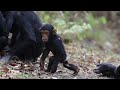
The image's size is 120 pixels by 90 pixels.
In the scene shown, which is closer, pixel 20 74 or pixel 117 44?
pixel 20 74

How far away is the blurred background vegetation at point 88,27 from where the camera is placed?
11188 mm

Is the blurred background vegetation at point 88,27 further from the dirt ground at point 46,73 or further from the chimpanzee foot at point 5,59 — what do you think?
the chimpanzee foot at point 5,59

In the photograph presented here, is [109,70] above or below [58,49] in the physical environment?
below

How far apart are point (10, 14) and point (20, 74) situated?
1721mm

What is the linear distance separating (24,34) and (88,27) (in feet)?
10.5

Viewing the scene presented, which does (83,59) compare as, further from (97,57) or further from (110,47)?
(110,47)

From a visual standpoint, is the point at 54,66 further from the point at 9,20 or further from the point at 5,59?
the point at 9,20

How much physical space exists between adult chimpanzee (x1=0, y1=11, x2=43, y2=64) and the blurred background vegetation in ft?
9.20

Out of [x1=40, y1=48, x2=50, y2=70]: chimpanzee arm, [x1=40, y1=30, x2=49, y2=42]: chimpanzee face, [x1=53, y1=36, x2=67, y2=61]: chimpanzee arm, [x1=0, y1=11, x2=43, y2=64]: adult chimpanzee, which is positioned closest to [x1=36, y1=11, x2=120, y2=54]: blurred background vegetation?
[x1=0, y1=11, x2=43, y2=64]: adult chimpanzee

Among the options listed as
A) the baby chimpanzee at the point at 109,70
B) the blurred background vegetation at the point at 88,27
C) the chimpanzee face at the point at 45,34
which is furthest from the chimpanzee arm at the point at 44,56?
the blurred background vegetation at the point at 88,27

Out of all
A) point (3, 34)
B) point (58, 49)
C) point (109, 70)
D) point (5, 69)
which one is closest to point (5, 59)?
point (3, 34)

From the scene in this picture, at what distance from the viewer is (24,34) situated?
25.7 ft
